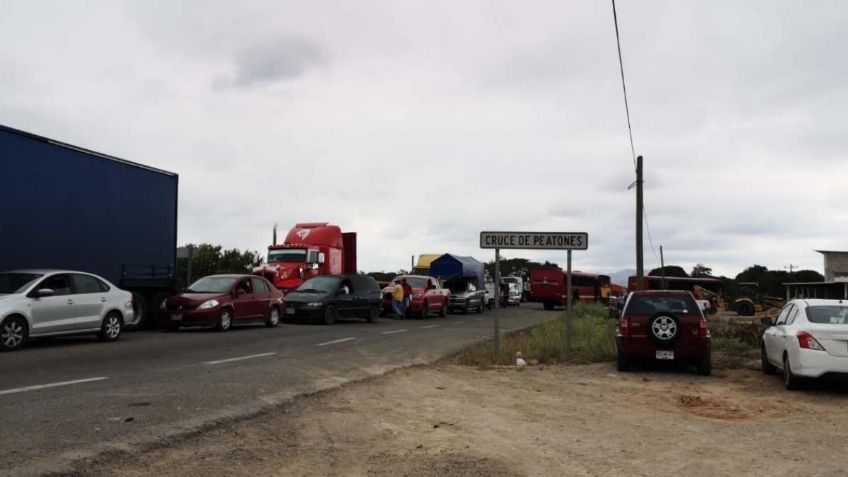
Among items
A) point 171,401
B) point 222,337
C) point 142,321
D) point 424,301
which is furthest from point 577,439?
point 424,301

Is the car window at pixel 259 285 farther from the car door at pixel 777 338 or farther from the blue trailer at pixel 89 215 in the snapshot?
the car door at pixel 777 338

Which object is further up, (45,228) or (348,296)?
(45,228)

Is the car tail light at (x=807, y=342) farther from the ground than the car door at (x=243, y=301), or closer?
closer

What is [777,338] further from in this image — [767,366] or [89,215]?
[89,215]

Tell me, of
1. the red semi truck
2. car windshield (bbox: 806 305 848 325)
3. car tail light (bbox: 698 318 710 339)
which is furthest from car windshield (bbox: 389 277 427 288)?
car windshield (bbox: 806 305 848 325)

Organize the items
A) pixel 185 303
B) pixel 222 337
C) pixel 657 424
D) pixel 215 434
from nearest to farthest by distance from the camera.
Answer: pixel 215 434, pixel 657 424, pixel 222 337, pixel 185 303

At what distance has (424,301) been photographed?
1214 inches

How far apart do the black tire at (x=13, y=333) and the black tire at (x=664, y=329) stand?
11.5 meters

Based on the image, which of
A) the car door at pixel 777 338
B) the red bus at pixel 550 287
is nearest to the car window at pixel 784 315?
the car door at pixel 777 338

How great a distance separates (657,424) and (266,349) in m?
8.70

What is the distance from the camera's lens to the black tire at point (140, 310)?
18844mm

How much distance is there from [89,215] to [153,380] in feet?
29.0

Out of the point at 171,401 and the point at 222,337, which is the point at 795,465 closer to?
the point at 171,401

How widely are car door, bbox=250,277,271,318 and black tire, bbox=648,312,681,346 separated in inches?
473
